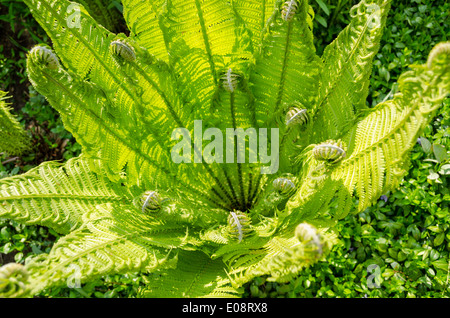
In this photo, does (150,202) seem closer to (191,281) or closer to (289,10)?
(191,281)

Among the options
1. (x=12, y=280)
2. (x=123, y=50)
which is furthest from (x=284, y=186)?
(x=12, y=280)

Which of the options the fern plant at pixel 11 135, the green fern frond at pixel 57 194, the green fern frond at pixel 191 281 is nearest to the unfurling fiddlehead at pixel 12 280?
the green fern frond at pixel 57 194

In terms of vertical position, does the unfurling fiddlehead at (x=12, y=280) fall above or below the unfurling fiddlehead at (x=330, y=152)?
below

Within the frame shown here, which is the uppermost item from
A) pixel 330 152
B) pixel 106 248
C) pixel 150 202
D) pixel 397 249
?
pixel 330 152

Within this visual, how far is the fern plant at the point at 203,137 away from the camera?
871 mm

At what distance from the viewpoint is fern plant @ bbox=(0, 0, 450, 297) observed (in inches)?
34.3

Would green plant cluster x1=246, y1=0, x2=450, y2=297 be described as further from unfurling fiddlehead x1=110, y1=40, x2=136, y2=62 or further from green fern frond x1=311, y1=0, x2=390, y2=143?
unfurling fiddlehead x1=110, y1=40, x2=136, y2=62

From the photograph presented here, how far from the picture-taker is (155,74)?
112 centimetres

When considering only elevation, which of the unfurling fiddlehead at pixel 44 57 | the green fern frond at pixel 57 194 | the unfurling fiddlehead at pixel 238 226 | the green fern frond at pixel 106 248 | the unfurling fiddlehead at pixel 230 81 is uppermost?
the unfurling fiddlehead at pixel 44 57

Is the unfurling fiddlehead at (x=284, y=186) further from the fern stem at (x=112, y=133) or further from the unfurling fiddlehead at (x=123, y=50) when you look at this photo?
the unfurling fiddlehead at (x=123, y=50)

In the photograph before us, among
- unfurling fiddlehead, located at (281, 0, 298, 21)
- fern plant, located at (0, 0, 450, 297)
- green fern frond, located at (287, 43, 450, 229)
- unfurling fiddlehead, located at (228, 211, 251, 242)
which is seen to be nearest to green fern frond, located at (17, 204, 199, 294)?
fern plant, located at (0, 0, 450, 297)

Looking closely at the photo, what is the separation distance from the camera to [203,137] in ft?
4.34

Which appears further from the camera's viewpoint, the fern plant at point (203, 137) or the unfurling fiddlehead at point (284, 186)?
the unfurling fiddlehead at point (284, 186)

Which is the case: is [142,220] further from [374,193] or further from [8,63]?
[8,63]
